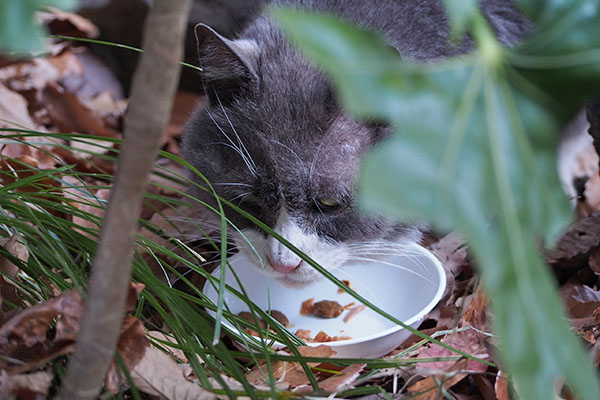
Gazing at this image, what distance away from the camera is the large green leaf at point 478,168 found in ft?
2.05

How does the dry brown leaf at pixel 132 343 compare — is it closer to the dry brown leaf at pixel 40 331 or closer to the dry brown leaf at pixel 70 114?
the dry brown leaf at pixel 40 331

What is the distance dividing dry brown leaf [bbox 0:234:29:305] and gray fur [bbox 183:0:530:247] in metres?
0.50

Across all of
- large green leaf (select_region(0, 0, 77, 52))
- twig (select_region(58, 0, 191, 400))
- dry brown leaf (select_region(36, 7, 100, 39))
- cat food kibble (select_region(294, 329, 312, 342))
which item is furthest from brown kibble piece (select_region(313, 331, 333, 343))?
dry brown leaf (select_region(36, 7, 100, 39))

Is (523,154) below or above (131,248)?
above

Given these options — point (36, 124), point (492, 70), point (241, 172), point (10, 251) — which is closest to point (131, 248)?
point (492, 70)

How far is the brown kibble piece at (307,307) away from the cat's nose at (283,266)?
10.7 inches

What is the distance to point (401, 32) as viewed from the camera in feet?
5.84

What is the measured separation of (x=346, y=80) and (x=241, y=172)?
1.03m

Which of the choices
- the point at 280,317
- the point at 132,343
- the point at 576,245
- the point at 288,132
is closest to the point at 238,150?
the point at 288,132

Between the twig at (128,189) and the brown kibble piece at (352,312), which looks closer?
the twig at (128,189)

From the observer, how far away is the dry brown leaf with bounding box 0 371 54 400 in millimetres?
924

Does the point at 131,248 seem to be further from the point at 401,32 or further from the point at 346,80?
the point at 401,32

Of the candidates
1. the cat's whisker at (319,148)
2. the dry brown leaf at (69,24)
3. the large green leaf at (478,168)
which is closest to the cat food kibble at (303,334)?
the cat's whisker at (319,148)

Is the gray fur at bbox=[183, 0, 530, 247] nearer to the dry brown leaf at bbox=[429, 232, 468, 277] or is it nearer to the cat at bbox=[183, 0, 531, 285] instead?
the cat at bbox=[183, 0, 531, 285]
